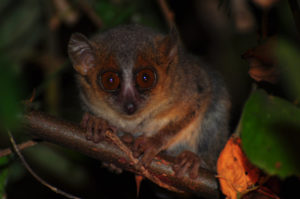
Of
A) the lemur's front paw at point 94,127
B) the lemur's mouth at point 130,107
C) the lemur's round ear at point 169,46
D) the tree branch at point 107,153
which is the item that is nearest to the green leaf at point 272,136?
the tree branch at point 107,153

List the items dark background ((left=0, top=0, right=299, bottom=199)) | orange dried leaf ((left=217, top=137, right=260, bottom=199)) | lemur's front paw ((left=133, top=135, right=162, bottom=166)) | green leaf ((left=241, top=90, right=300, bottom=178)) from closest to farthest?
green leaf ((left=241, top=90, right=300, bottom=178)), orange dried leaf ((left=217, top=137, right=260, bottom=199)), lemur's front paw ((left=133, top=135, right=162, bottom=166)), dark background ((left=0, top=0, right=299, bottom=199))

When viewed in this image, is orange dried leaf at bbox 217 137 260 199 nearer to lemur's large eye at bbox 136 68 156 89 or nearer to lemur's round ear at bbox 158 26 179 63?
lemur's large eye at bbox 136 68 156 89

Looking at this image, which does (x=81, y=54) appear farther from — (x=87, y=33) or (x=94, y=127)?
(x=87, y=33)

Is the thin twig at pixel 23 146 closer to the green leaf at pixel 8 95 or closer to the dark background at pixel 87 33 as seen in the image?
the dark background at pixel 87 33

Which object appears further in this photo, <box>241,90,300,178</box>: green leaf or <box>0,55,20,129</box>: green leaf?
<box>241,90,300,178</box>: green leaf

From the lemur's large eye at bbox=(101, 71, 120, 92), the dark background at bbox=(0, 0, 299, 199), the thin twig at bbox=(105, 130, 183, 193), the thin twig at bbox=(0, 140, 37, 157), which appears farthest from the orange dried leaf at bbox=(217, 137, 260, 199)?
the thin twig at bbox=(0, 140, 37, 157)

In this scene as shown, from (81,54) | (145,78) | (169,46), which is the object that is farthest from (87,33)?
(145,78)
